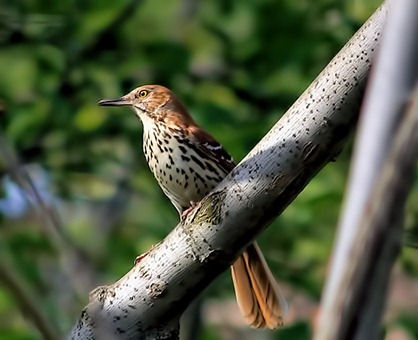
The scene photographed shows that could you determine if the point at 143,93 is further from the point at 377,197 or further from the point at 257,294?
the point at 377,197

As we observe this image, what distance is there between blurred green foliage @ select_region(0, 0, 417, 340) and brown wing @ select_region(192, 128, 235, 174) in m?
1.41

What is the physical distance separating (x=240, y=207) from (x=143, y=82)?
12.4ft

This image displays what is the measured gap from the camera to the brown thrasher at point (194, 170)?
2.81 metres

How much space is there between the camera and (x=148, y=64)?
5.38 m

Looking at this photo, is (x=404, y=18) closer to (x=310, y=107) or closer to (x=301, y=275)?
(x=310, y=107)

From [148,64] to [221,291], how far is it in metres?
1.38

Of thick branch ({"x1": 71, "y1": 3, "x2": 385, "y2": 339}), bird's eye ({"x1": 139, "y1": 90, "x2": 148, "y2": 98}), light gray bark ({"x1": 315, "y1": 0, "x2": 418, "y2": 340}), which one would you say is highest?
bird's eye ({"x1": 139, "y1": 90, "x2": 148, "y2": 98})

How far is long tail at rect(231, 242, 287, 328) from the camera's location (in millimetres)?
2760

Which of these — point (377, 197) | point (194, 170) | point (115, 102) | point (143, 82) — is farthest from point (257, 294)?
point (143, 82)

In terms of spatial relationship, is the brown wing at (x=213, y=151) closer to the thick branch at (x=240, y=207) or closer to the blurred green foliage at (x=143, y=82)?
the thick branch at (x=240, y=207)

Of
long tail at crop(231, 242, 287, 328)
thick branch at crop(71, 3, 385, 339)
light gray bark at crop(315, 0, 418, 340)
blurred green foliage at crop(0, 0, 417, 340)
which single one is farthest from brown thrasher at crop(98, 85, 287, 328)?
light gray bark at crop(315, 0, 418, 340)

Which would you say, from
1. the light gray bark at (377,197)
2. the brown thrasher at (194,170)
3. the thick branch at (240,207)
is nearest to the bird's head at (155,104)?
the brown thrasher at (194,170)

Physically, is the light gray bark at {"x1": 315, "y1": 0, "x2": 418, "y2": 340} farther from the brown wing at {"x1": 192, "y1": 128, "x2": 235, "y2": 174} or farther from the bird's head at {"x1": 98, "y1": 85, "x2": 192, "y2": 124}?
the bird's head at {"x1": 98, "y1": 85, "x2": 192, "y2": 124}

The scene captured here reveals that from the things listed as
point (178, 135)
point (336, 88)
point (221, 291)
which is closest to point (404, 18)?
point (336, 88)
